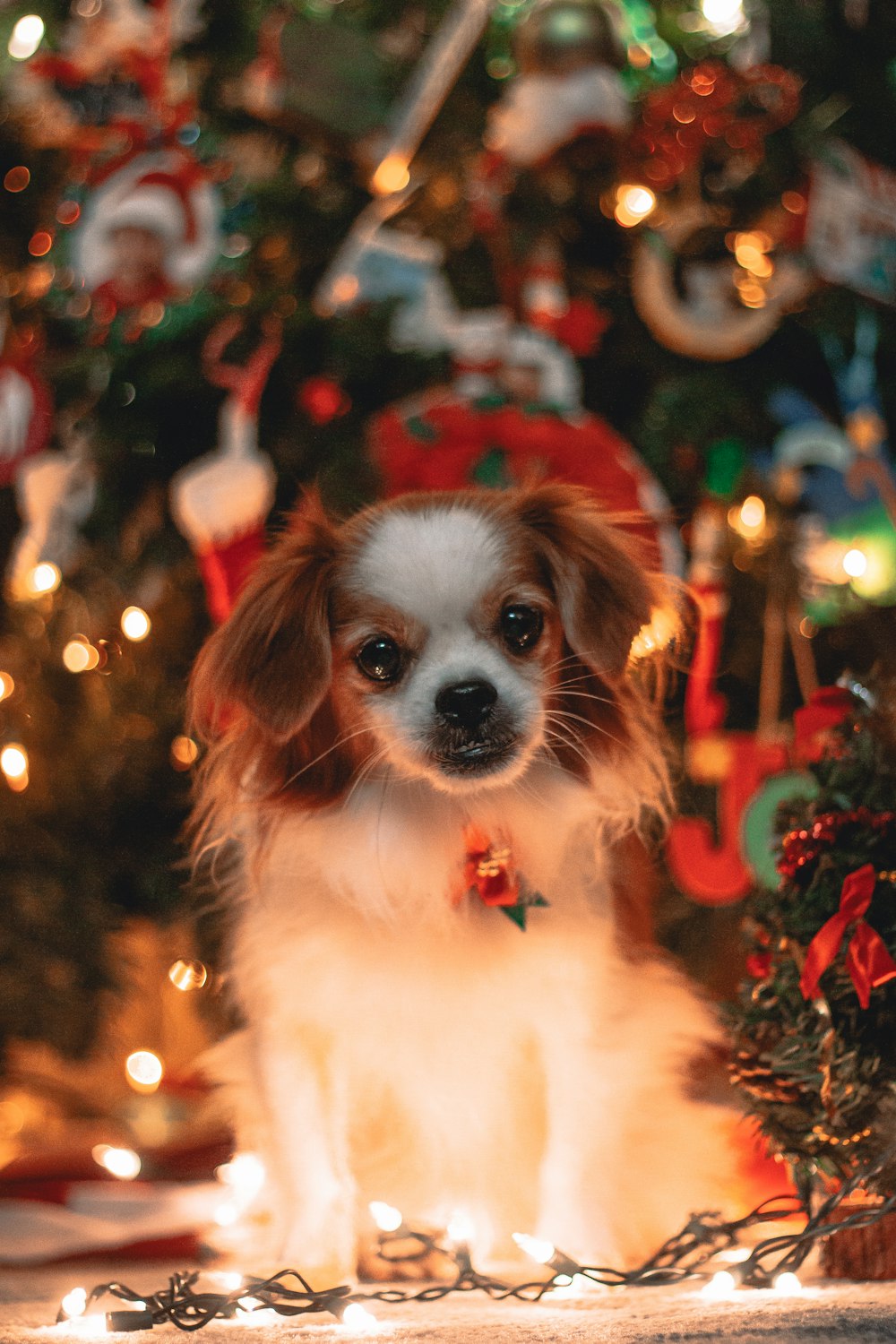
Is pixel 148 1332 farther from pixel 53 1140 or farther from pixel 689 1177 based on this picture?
pixel 53 1140

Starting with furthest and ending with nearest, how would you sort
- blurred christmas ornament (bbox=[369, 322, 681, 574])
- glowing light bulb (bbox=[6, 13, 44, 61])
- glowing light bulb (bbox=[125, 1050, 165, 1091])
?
1. glowing light bulb (bbox=[6, 13, 44, 61])
2. glowing light bulb (bbox=[125, 1050, 165, 1091])
3. blurred christmas ornament (bbox=[369, 322, 681, 574])

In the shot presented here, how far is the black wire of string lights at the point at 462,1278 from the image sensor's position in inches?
42.8

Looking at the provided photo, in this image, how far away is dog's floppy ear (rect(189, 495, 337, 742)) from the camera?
1.21 metres

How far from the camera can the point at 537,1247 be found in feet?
4.03

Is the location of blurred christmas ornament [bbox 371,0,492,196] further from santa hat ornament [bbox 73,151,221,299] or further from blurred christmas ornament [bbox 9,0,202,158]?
blurred christmas ornament [bbox 9,0,202,158]

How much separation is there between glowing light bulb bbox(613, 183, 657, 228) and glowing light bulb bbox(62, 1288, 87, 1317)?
1665 millimetres

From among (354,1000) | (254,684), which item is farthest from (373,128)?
(354,1000)

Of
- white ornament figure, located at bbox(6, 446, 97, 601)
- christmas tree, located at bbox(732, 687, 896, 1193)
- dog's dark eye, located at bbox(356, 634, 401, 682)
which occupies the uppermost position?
white ornament figure, located at bbox(6, 446, 97, 601)

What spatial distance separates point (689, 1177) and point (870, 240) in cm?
142

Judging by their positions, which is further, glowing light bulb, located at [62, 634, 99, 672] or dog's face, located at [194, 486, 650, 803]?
glowing light bulb, located at [62, 634, 99, 672]

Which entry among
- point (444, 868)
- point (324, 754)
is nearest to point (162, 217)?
point (324, 754)

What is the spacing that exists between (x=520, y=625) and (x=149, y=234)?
1045 millimetres

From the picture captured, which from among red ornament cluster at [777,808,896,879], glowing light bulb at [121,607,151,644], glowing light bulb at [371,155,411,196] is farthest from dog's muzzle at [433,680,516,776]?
glowing light bulb at [371,155,411,196]

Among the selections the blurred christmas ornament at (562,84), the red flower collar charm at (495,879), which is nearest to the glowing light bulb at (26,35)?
the blurred christmas ornament at (562,84)
